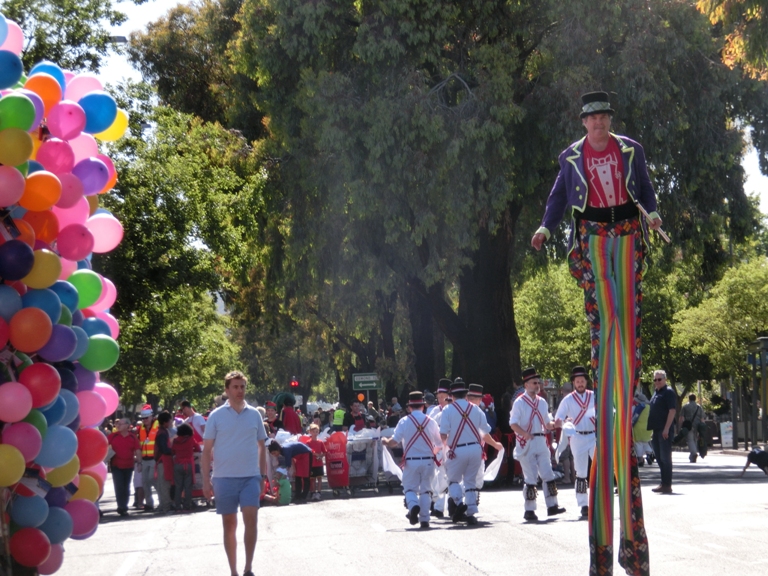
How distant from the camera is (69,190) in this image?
775 centimetres

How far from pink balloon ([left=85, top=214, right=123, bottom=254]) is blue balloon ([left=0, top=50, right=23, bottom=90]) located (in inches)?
58.4

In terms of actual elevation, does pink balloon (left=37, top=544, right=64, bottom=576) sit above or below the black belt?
below

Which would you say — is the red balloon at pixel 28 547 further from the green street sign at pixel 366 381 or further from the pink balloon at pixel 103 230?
the green street sign at pixel 366 381

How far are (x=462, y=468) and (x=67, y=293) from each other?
9265mm

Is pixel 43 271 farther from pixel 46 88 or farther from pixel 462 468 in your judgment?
pixel 462 468

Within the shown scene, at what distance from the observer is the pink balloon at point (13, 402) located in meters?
6.95

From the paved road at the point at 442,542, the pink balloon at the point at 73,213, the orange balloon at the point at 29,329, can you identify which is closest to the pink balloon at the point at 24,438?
the orange balloon at the point at 29,329

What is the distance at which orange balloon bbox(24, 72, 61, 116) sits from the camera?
7.78 metres

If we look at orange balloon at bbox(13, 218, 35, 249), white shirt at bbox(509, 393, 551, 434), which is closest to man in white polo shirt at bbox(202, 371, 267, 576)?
orange balloon at bbox(13, 218, 35, 249)

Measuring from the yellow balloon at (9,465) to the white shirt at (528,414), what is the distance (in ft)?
33.0

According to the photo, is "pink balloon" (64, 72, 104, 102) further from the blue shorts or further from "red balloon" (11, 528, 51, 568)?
the blue shorts

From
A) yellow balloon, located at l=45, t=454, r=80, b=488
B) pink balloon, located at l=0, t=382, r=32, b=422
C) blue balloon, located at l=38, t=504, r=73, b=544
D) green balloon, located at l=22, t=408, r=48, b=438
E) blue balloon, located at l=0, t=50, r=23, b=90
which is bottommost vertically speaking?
blue balloon, located at l=38, t=504, r=73, b=544

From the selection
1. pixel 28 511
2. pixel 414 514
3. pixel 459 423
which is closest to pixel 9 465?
pixel 28 511

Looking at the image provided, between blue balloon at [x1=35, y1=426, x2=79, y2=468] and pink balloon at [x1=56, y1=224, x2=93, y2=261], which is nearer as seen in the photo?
blue balloon at [x1=35, y1=426, x2=79, y2=468]
